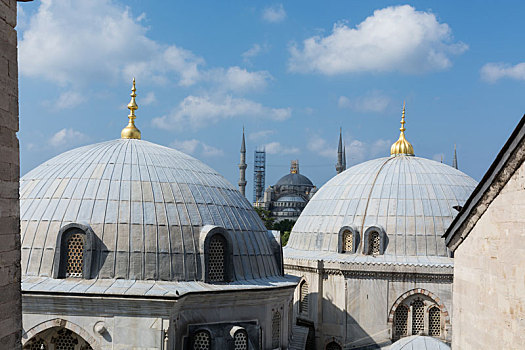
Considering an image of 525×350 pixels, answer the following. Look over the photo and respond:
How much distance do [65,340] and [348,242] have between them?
14.3 m

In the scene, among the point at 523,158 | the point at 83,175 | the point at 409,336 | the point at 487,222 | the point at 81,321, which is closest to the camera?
the point at 523,158

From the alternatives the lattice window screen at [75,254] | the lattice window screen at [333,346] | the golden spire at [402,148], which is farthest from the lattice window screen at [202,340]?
the golden spire at [402,148]

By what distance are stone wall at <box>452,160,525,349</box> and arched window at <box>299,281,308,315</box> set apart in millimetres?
16005

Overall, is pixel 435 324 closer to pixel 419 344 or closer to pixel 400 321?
pixel 400 321

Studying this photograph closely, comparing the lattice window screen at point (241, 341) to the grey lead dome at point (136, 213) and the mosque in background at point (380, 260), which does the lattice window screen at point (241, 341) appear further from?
the mosque in background at point (380, 260)

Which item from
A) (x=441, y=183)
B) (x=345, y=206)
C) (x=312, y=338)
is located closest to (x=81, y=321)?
(x=312, y=338)

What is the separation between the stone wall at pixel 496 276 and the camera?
738cm

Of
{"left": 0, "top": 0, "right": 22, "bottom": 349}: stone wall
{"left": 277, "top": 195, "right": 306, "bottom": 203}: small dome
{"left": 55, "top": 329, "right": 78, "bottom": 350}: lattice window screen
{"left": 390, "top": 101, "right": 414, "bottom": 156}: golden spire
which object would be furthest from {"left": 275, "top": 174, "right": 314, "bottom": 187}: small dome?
{"left": 0, "top": 0, "right": 22, "bottom": 349}: stone wall

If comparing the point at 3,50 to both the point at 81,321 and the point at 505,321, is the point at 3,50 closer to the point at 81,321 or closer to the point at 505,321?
the point at 505,321

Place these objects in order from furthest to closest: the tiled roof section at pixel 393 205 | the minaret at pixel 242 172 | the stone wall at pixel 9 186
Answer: the minaret at pixel 242 172, the tiled roof section at pixel 393 205, the stone wall at pixel 9 186

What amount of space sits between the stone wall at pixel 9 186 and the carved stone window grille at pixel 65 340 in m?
8.70

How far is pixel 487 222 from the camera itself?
27.7 ft

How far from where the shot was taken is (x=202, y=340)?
15.0 meters

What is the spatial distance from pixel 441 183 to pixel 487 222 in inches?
733
